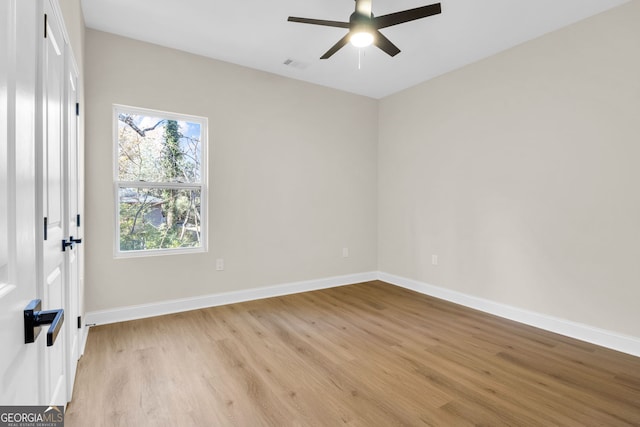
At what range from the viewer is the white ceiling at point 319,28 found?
2666 millimetres

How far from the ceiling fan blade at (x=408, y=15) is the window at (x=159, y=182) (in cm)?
226

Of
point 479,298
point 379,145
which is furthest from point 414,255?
point 379,145

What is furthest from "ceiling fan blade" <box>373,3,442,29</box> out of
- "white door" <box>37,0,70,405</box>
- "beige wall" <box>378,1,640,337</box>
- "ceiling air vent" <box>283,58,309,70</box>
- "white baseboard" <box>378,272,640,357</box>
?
"white baseboard" <box>378,272,640,357</box>

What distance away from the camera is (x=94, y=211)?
10.0ft

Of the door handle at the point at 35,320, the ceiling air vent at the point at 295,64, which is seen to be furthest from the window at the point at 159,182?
the door handle at the point at 35,320

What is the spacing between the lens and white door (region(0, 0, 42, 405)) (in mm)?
691

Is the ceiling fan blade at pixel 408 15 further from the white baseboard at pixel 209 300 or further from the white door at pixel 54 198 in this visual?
the white baseboard at pixel 209 300

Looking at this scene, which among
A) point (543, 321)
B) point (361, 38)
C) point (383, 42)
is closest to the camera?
point (361, 38)

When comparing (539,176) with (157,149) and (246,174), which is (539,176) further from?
(157,149)

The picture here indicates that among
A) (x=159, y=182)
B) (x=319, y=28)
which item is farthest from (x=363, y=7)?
(x=159, y=182)

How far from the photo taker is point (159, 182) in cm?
344

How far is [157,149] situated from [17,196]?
2931 millimetres

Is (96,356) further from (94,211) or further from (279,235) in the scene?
(279,235)

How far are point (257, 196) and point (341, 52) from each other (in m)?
1.95
